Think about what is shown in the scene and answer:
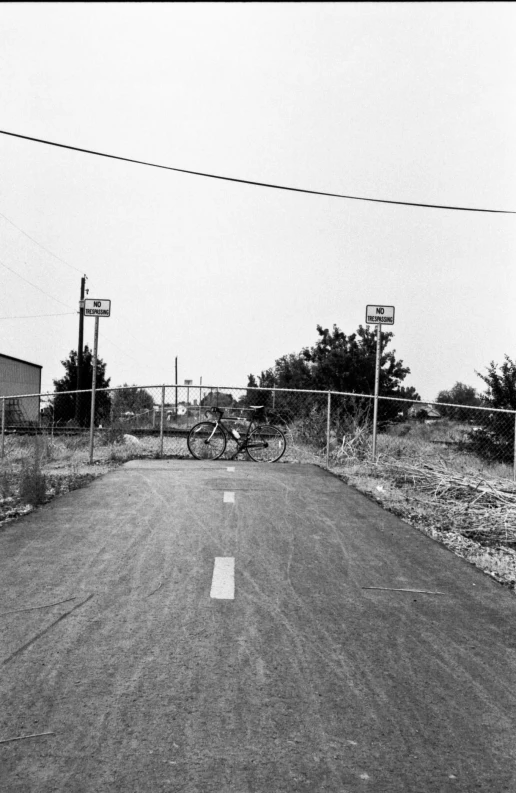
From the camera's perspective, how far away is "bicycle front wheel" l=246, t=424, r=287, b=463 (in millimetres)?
16906

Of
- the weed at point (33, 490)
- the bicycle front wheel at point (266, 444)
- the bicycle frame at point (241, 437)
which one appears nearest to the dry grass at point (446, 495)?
the bicycle front wheel at point (266, 444)

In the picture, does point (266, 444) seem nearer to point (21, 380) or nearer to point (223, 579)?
point (223, 579)

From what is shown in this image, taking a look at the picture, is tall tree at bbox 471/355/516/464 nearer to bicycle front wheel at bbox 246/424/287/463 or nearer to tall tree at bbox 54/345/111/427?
bicycle front wheel at bbox 246/424/287/463

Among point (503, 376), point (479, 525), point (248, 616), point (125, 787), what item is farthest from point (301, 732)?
point (503, 376)

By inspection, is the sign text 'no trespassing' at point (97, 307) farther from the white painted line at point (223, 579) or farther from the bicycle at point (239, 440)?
the white painted line at point (223, 579)

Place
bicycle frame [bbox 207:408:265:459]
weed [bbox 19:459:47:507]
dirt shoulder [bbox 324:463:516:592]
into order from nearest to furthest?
dirt shoulder [bbox 324:463:516:592]
weed [bbox 19:459:47:507]
bicycle frame [bbox 207:408:265:459]

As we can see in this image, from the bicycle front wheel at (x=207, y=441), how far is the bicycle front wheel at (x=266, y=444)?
61 centimetres

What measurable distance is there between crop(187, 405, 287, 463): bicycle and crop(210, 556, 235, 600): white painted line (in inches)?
388

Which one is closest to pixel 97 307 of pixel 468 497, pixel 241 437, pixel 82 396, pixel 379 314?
pixel 241 437

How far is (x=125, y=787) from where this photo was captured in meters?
3.01

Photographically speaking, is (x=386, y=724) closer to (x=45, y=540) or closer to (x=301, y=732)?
(x=301, y=732)

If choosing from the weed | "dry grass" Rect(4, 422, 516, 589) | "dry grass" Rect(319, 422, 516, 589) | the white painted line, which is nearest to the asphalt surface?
the white painted line

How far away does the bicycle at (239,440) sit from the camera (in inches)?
664

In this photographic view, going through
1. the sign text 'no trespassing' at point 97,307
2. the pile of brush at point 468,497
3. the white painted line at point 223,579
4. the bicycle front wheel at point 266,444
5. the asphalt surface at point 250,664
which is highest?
the sign text 'no trespassing' at point 97,307
